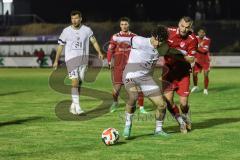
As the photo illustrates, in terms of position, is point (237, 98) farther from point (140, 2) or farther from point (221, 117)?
point (140, 2)

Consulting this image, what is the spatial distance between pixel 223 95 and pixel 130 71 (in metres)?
11.2

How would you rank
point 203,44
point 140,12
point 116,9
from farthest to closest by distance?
point 116,9 → point 140,12 → point 203,44

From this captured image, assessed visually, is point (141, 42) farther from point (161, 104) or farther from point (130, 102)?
point (161, 104)

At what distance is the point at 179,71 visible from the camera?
11.7 m

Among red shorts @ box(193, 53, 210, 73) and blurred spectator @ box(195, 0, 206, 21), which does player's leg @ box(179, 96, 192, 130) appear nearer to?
red shorts @ box(193, 53, 210, 73)

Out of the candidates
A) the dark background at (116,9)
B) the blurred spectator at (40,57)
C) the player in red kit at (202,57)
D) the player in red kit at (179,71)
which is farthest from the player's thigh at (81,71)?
the dark background at (116,9)

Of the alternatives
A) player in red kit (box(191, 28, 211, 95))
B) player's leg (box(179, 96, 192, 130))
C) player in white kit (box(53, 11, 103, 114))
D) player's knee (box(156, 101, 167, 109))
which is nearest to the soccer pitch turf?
player's leg (box(179, 96, 192, 130))

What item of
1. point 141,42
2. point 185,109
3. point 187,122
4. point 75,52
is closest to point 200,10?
point 75,52

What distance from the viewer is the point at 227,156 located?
8.91 metres

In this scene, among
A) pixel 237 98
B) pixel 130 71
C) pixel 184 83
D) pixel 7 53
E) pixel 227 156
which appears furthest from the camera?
pixel 7 53

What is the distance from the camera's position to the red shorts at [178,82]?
11.6 meters

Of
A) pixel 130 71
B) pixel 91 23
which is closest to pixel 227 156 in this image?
pixel 130 71

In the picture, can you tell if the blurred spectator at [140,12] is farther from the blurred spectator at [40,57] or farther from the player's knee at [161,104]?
the player's knee at [161,104]

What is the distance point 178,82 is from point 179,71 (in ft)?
0.76
